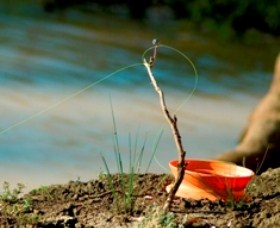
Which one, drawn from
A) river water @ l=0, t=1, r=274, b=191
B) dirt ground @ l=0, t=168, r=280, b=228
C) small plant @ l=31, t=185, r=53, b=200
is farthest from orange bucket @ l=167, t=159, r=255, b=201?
river water @ l=0, t=1, r=274, b=191

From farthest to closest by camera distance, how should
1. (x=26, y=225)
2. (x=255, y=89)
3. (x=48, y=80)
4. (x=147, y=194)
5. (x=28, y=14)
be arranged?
(x=28, y=14)
(x=255, y=89)
(x=48, y=80)
(x=147, y=194)
(x=26, y=225)

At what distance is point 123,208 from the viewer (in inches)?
115

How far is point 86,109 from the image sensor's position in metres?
6.80

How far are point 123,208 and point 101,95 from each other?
4424 millimetres

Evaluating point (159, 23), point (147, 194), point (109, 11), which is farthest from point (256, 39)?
point (147, 194)

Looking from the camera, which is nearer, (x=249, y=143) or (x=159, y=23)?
(x=249, y=143)

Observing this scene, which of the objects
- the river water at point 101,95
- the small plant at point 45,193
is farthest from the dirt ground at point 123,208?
the river water at point 101,95

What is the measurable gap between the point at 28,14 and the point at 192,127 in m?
6.51

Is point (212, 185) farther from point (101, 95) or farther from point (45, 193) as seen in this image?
point (101, 95)

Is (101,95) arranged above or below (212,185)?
above

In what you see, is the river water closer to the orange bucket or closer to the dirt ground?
the dirt ground

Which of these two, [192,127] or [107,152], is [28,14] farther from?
[107,152]

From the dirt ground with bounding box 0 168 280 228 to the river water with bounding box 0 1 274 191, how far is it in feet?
1.88

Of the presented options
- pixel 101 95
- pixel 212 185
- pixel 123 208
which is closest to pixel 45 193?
pixel 123 208
